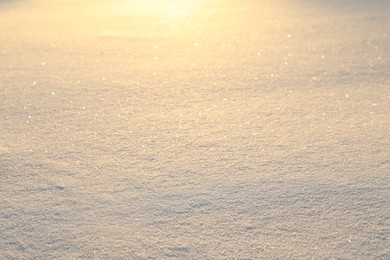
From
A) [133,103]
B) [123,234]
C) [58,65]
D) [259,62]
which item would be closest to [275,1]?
[259,62]

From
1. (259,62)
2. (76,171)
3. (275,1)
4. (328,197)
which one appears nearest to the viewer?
(328,197)

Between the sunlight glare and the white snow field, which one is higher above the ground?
the sunlight glare

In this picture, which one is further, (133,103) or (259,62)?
(259,62)

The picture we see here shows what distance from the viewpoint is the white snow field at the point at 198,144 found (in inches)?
49.9

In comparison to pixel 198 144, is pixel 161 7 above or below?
above

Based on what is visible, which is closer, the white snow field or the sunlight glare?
the white snow field

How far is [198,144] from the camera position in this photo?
5.71ft

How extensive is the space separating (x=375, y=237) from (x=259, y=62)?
5.02 feet

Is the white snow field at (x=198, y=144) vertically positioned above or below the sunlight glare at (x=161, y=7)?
below

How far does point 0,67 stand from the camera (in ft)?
8.96

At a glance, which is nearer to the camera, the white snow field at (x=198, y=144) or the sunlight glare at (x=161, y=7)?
the white snow field at (x=198, y=144)

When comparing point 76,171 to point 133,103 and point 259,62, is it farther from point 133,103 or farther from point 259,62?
point 259,62

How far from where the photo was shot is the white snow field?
127 centimetres

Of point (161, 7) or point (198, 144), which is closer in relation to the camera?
point (198, 144)
